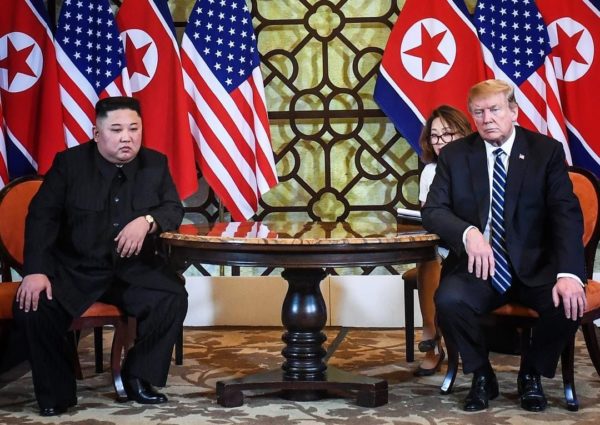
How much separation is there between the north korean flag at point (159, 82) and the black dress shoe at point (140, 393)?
5.16 feet

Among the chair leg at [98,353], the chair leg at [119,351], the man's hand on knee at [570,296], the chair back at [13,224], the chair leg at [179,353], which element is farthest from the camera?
the chair leg at [179,353]

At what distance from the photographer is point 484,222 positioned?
333cm

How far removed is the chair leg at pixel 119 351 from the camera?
11.3ft

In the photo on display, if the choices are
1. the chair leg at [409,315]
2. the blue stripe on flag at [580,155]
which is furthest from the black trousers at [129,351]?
the blue stripe on flag at [580,155]

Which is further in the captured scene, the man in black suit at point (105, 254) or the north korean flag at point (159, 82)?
the north korean flag at point (159, 82)

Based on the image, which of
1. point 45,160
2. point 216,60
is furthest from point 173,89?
point 45,160

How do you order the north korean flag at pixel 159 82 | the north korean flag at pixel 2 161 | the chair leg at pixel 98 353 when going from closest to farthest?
1. the chair leg at pixel 98 353
2. the north korean flag at pixel 2 161
3. the north korean flag at pixel 159 82

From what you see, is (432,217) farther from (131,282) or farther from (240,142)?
(240,142)

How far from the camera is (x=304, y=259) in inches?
124

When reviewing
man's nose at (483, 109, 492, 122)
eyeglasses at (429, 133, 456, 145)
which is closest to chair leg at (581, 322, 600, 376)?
man's nose at (483, 109, 492, 122)

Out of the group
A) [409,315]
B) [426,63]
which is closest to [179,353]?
[409,315]

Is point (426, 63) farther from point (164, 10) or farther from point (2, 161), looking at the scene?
point (2, 161)

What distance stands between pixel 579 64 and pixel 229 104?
1796 mm

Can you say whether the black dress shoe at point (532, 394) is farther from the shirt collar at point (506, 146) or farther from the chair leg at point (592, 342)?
the shirt collar at point (506, 146)
